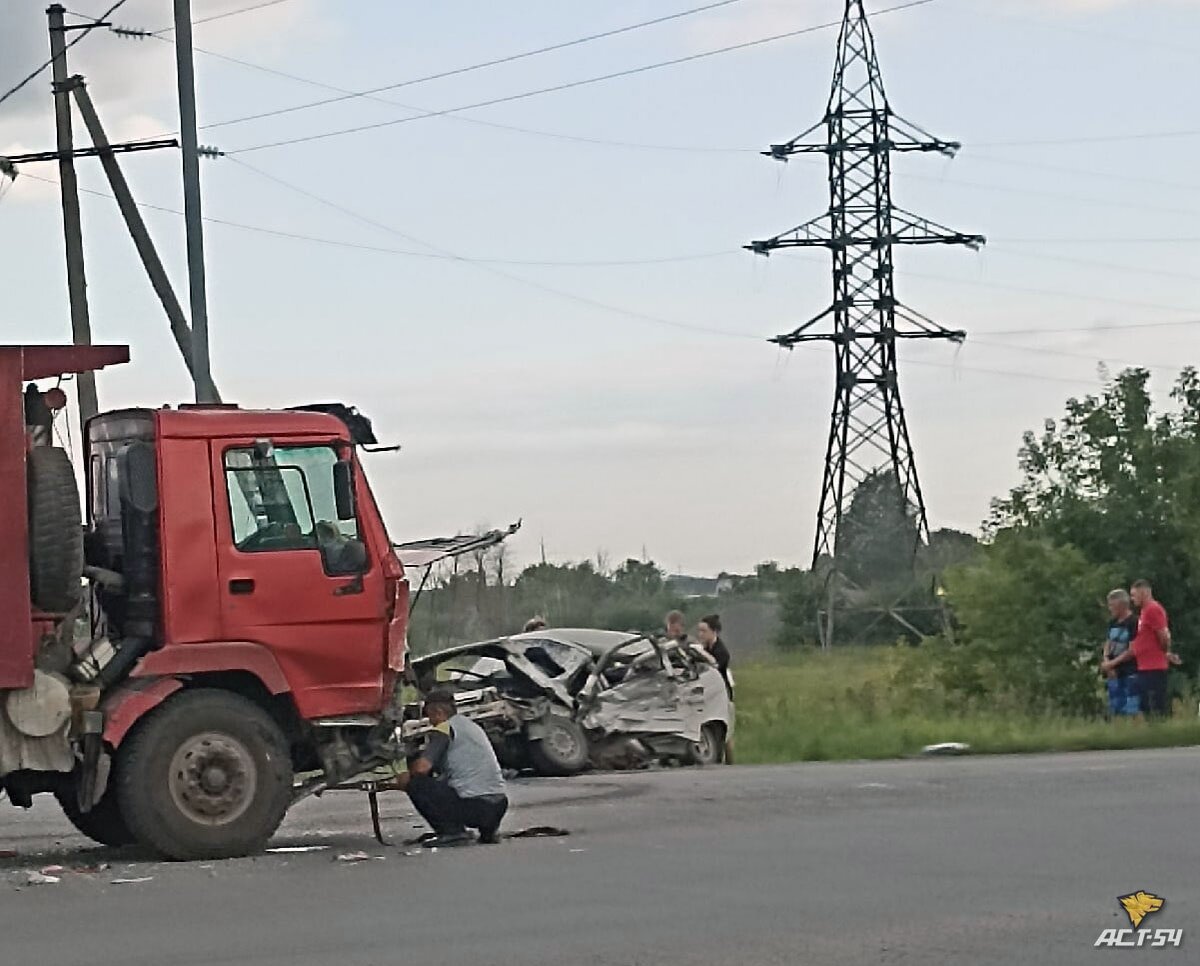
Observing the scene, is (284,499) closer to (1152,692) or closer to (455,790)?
(455,790)

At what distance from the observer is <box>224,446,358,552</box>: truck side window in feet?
45.5

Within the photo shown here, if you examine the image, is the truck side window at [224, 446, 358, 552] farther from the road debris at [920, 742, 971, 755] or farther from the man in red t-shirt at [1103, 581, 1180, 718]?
the man in red t-shirt at [1103, 581, 1180, 718]

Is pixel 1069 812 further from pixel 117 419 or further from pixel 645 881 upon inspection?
pixel 117 419

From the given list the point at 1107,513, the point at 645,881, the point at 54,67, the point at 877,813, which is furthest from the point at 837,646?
the point at 645,881

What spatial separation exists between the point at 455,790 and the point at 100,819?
93.5 inches

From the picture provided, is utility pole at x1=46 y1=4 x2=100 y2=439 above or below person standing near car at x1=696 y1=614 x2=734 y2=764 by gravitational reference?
above

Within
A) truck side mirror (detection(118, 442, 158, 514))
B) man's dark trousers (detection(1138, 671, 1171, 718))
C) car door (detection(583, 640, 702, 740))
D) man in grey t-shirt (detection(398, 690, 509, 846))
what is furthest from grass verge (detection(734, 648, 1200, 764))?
truck side mirror (detection(118, 442, 158, 514))

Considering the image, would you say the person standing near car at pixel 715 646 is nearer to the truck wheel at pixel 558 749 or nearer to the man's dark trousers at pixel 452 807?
the truck wheel at pixel 558 749

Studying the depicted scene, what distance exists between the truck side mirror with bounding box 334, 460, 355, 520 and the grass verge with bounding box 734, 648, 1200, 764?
399 inches

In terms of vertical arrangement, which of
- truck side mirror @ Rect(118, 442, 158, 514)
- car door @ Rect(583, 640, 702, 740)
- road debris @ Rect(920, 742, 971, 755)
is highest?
truck side mirror @ Rect(118, 442, 158, 514)

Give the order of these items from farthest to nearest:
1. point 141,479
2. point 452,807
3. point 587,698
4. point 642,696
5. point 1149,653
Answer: point 1149,653 < point 642,696 < point 587,698 < point 452,807 < point 141,479

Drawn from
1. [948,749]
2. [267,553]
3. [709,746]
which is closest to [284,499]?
[267,553]

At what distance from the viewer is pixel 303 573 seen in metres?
14.0

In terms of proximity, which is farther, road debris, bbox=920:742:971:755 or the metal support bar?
the metal support bar
